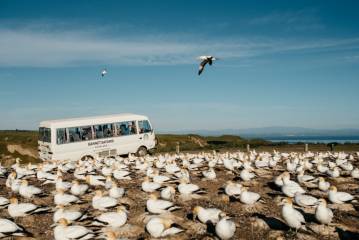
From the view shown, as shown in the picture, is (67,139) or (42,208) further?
(67,139)

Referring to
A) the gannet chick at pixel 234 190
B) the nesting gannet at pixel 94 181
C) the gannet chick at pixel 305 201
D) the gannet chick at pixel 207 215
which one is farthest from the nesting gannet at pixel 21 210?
the gannet chick at pixel 305 201

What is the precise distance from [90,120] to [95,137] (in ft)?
3.81

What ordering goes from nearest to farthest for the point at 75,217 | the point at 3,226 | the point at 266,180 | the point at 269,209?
the point at 3,226, the point at 75,217, the point at 269,209, the point at 266,180

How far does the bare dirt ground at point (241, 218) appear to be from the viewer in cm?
1088

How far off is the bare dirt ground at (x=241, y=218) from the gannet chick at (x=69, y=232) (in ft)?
4.12

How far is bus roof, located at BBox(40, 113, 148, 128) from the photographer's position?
1023 inches

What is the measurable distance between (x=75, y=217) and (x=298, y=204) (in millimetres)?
6855

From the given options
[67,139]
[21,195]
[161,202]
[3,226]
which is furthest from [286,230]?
[67,139]

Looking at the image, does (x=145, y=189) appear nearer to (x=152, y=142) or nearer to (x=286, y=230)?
(x=286, y=230)

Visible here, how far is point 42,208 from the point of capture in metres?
13.2

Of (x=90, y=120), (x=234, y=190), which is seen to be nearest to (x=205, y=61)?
(x=234, y=190)

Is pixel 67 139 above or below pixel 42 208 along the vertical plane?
above

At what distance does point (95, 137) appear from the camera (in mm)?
27203

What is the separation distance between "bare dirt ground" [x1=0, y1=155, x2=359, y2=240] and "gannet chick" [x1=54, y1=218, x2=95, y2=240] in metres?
1.25
